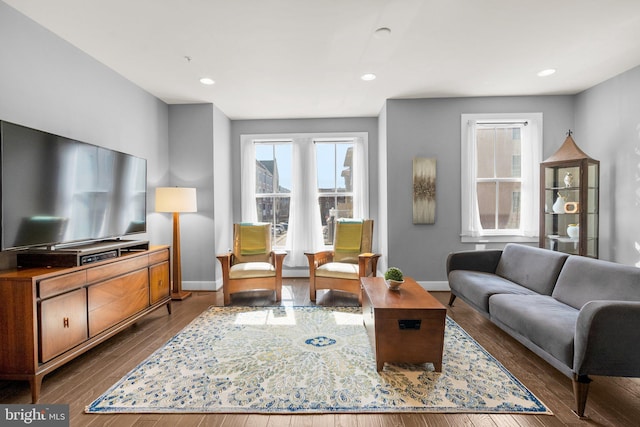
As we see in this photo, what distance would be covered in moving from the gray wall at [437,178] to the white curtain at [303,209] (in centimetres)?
125

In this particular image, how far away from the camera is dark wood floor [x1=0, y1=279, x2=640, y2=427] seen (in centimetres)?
169

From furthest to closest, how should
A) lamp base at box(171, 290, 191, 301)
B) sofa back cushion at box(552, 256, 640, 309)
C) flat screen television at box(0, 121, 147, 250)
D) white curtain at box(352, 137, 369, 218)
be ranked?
white curtain at box(352, 137, 369, 218), lamp base at box(171, 290, 191, 301), sofa back cushion at box(552, 256, 640, 309), flat screen television at box(0, 121, 147, 250)

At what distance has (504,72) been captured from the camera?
11.1ft

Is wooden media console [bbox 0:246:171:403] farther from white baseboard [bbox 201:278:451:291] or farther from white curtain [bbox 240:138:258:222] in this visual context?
white curtain [bbox 240:138:258:222]

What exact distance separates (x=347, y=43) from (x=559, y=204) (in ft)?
10.3

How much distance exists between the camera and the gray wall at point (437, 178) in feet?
13.7

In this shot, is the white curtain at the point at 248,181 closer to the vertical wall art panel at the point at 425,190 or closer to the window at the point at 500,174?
the vertical wall art panel at the point at 425,190

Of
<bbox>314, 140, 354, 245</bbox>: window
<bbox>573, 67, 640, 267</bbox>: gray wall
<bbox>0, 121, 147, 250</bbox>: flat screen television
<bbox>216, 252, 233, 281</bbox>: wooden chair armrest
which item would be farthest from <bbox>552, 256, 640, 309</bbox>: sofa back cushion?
<bbox>0, 121, 147, 250</bbox>: flat screen television

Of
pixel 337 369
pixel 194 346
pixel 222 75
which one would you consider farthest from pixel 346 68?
pixel 194 346

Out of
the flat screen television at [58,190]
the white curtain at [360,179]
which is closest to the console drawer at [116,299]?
the flat screen television at [58,190]

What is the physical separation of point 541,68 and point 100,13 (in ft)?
13.7

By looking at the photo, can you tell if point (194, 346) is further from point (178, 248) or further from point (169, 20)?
point (169, 20)

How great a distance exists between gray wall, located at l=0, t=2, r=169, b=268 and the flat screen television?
35 centimetres

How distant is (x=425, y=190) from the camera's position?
4.15 m
